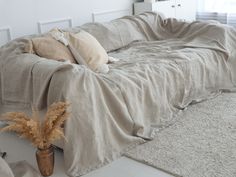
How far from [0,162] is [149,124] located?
3.77 ft

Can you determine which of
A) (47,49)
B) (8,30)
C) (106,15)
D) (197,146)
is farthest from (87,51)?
(106,15)

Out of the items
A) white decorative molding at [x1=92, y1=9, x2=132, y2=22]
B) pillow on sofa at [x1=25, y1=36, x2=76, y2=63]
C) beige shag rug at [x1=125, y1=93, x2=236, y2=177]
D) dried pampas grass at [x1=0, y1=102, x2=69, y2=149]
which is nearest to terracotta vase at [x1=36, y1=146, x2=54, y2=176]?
dried pampas grass at [x1=0, y1=102, x2=69, y2=149]

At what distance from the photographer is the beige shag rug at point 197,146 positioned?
2.04 m

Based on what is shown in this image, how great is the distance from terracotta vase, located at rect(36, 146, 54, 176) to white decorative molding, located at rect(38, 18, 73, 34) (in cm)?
174

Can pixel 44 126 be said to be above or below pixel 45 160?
above

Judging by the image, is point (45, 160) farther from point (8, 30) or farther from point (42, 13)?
point (42, 13)

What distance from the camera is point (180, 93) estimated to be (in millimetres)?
2834

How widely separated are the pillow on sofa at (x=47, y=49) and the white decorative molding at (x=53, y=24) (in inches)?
30.4

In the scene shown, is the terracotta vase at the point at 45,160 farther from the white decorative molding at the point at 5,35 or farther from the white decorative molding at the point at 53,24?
Answer: the white decorative molding at the point at 53,24

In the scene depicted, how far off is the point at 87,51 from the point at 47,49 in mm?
351

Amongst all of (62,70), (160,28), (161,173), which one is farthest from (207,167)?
(160,28)

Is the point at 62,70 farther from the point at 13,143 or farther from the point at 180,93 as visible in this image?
the point at 180,93

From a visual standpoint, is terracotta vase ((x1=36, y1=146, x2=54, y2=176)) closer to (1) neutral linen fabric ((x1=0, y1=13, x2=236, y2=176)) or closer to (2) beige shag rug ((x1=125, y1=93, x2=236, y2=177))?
(1) neutral linen fabric ((x1=0, y1=13, x2=236, y2=176))

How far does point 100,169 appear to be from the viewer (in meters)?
2.09
